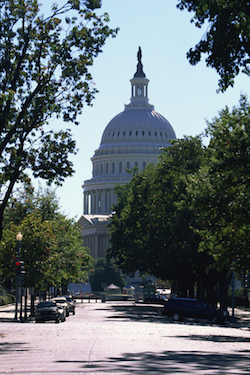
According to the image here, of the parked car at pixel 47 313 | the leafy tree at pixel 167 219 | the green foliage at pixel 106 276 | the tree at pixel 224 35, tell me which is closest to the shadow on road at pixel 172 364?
the tree at pixel 224 35

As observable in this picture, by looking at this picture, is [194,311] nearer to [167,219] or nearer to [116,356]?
[167,219]

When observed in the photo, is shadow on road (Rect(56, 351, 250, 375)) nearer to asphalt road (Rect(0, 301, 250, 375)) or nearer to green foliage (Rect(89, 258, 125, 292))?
asphalt road (Rect(0, 301, 250, 375))

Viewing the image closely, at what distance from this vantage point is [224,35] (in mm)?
21266

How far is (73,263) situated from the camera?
269ft

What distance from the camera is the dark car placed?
2148 inches

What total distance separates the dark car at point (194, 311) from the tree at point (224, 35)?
111 ft

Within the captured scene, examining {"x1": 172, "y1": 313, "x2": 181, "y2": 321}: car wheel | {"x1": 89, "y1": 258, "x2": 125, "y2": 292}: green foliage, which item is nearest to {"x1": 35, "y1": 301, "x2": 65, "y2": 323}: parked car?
{"x1": 172, "y1": 313, "x2": 181, "y2": 321}: car wheel

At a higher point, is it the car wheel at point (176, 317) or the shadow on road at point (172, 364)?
the car wheel at point (176, 317)

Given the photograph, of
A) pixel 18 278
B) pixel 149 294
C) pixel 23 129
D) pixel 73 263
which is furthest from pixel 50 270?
pixel 149 294

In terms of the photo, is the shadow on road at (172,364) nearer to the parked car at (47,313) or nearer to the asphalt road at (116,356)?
the asphalt road at (116,356)

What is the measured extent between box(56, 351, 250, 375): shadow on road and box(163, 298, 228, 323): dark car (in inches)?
1229

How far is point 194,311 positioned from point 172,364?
35.6m

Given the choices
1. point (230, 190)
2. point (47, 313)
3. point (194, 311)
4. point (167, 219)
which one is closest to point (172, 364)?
point (230, 190)

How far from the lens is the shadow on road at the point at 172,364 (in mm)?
17953
